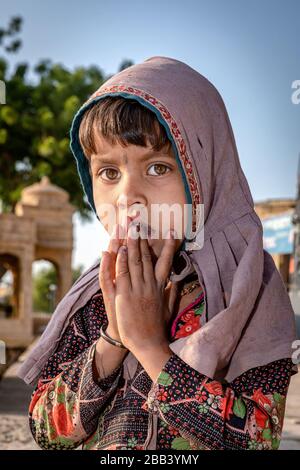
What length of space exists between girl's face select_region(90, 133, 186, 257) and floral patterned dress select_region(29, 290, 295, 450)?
196 mm

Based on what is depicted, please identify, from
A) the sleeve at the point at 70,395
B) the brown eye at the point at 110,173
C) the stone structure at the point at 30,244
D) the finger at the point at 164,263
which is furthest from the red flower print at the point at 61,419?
the stone structure at the point at 30,244

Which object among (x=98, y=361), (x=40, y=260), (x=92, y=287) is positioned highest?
(x=92, y=287)

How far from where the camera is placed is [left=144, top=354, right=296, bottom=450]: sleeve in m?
1.13

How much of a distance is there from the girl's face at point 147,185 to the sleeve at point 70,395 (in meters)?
0.30

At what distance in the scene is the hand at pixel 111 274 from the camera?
1.21 m

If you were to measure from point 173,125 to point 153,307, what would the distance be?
38 centimetres

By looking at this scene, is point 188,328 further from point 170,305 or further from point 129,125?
point 129,125

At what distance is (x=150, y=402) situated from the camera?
1.16m

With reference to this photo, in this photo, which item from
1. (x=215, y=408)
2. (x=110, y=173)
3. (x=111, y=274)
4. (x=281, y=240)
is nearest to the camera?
(x=215, y=408)

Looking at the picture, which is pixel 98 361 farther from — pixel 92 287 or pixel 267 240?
pixel 267 240

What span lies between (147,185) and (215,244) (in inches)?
7.7

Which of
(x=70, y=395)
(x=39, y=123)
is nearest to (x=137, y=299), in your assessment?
(x=70, y=395)

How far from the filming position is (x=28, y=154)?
2431cm

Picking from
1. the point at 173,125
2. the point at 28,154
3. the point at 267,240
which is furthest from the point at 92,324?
the point at 28,154
